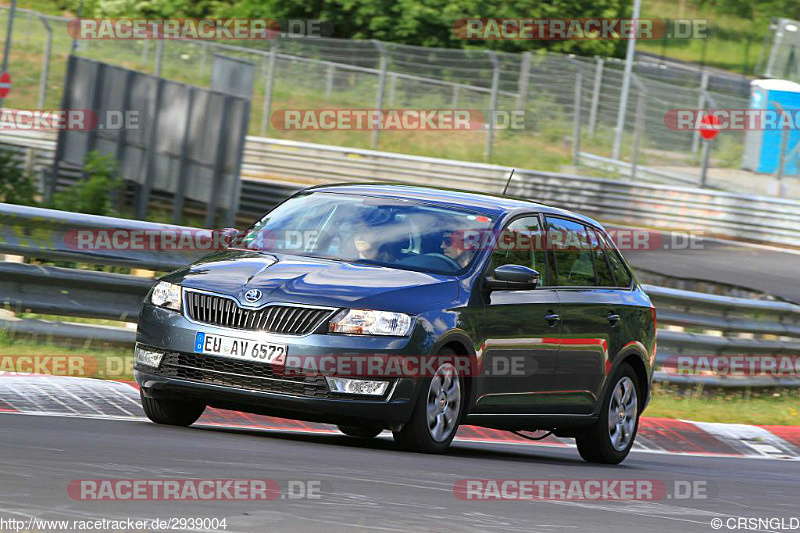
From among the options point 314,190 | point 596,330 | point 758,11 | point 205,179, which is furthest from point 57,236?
point 758,11

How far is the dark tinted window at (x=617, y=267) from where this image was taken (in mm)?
10836

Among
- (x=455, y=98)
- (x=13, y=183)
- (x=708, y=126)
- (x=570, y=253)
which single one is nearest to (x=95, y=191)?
(x=13, y=183)

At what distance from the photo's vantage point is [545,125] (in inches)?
1271

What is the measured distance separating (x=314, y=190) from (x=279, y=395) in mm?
2062

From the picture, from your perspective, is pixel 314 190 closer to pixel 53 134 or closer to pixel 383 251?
pixel 383 251

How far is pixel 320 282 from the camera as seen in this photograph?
27.6 ft

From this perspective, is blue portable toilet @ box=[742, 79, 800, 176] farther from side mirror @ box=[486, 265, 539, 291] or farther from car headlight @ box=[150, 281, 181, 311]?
Result: car headlight @ box=[150, 281, 181, 311]

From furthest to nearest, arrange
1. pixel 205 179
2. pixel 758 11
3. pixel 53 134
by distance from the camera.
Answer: pixel 758 11 < pixel 53 134 < pixel 205 179

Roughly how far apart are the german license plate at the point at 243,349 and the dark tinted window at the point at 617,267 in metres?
3.37

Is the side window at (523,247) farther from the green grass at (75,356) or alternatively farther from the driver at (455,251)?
the green grass at (75,356)

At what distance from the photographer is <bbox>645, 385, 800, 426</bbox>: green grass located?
1396 centimetres

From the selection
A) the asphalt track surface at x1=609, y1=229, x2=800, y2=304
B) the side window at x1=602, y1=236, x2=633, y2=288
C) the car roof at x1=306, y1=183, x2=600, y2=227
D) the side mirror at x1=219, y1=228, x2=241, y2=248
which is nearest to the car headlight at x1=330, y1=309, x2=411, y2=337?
the car roof at x1=306, y1=183, x2=600, y2=227

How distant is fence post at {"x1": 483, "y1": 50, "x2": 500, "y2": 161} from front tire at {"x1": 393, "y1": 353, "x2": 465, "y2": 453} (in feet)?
71.8

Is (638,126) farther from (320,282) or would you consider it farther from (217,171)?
(320,282)
